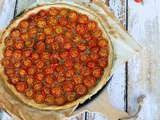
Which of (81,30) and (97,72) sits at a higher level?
(81,30)

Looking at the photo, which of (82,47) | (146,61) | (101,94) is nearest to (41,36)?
(82,47)

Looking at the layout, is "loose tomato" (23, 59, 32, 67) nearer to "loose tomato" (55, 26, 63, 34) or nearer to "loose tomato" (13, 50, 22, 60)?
"loose tomato" (13, 50, 22, 60)

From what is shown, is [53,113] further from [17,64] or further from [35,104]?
[17,64]

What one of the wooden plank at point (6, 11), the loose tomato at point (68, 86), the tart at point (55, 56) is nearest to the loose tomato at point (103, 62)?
the tart at point (55, 56)

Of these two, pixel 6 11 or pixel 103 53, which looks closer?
pixel 103 53

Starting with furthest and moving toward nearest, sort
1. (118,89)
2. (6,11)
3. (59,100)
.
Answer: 1. (6,11)
2. (118,89)
3. (59,100)

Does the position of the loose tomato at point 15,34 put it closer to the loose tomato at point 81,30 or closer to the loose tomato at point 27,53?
the loose tomato at point 27,53


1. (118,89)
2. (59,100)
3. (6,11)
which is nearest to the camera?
(59,100)

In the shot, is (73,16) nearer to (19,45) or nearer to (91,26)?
(91,26)
